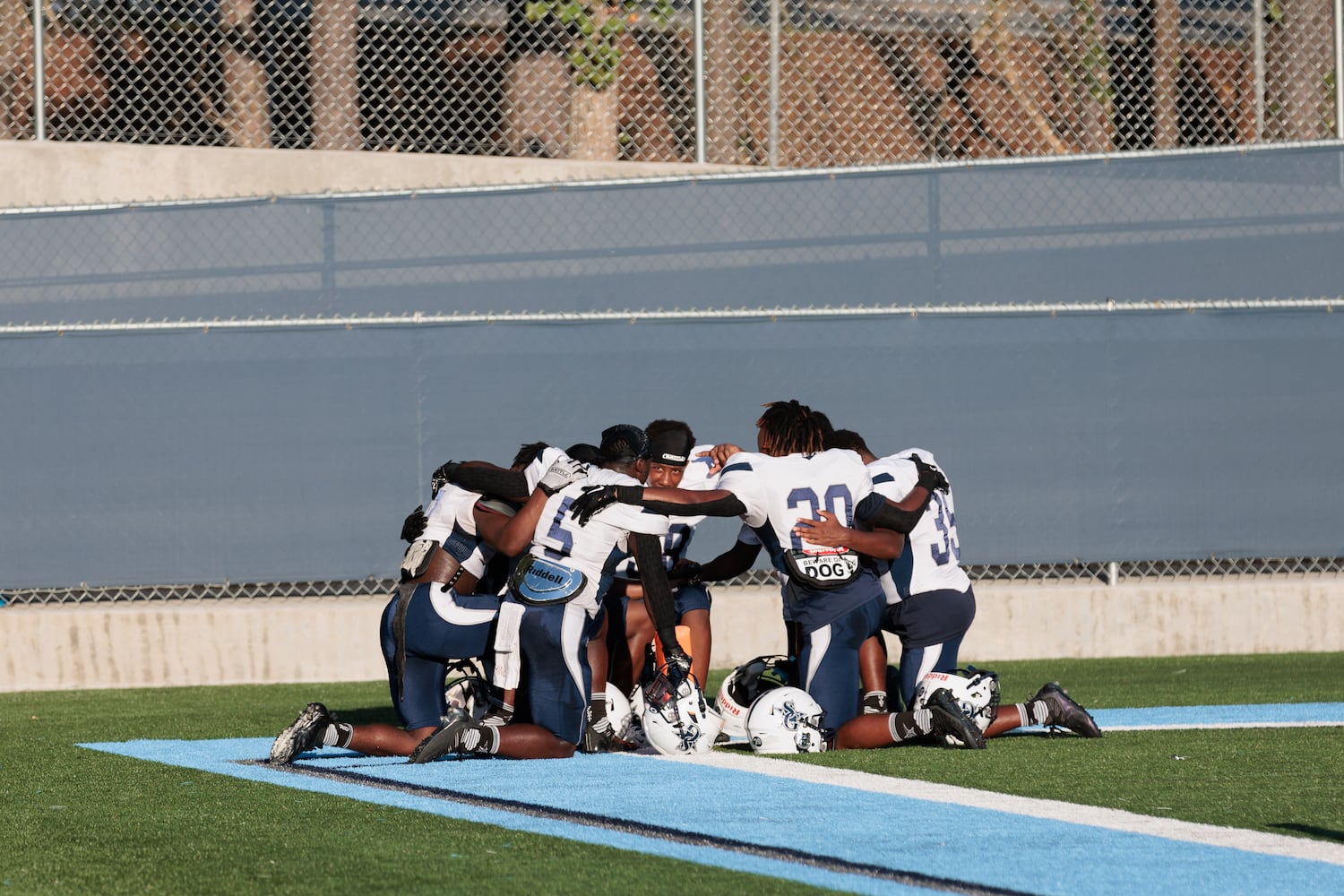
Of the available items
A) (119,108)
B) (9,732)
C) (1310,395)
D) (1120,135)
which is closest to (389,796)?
(9,732)

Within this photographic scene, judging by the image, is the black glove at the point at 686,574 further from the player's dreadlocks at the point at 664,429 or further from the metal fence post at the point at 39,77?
the metal fence post at the point at 39,77

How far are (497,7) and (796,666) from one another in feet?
25.1

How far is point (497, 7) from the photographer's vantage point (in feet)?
46.7

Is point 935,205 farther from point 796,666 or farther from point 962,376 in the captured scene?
point 796,666

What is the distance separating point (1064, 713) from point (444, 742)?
2.66 m

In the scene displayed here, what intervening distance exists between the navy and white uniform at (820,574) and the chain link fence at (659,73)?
230 inches

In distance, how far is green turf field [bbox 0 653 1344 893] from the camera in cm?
506

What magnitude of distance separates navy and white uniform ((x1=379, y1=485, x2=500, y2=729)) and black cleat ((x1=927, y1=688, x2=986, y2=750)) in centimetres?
193

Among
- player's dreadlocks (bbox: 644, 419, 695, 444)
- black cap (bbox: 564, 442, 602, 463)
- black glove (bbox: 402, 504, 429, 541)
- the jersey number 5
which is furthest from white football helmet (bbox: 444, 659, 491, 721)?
the jersey number 5

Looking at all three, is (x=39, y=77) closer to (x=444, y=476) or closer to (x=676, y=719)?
(x=444, y=476)

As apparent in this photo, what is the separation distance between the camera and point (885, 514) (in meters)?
7.97

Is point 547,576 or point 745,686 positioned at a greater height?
point 547,576

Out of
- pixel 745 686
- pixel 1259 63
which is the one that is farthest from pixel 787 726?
pixel 1259 63

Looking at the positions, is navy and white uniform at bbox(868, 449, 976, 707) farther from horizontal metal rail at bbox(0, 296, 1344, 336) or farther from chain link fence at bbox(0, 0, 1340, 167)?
chain link fence at bbox(0, 0, 1340, 167)
